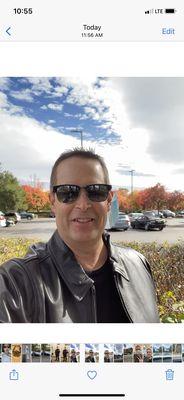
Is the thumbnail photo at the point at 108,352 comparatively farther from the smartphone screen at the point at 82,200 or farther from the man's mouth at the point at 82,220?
the man's mouth at the point at 82,220

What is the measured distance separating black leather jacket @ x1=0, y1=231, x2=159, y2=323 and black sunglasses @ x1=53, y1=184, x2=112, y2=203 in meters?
0.22

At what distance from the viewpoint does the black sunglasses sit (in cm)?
193

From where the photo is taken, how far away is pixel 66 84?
78.5 inches

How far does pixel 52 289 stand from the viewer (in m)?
1.95

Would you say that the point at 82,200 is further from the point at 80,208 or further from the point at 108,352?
the point at 108,352

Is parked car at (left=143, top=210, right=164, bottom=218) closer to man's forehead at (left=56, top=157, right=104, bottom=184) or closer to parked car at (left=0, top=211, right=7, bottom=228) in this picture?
man's forehead at (left=56, top=157, right=104, bottom=184)

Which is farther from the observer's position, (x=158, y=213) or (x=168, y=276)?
(x=168, y=276)

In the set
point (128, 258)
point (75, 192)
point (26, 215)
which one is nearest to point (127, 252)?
point (128, 258)

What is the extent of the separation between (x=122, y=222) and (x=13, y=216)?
2.00ft

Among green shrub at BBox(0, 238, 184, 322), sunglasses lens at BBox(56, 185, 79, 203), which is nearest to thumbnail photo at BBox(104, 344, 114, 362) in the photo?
green shrub at BBox(0, 238, 184, 322)
